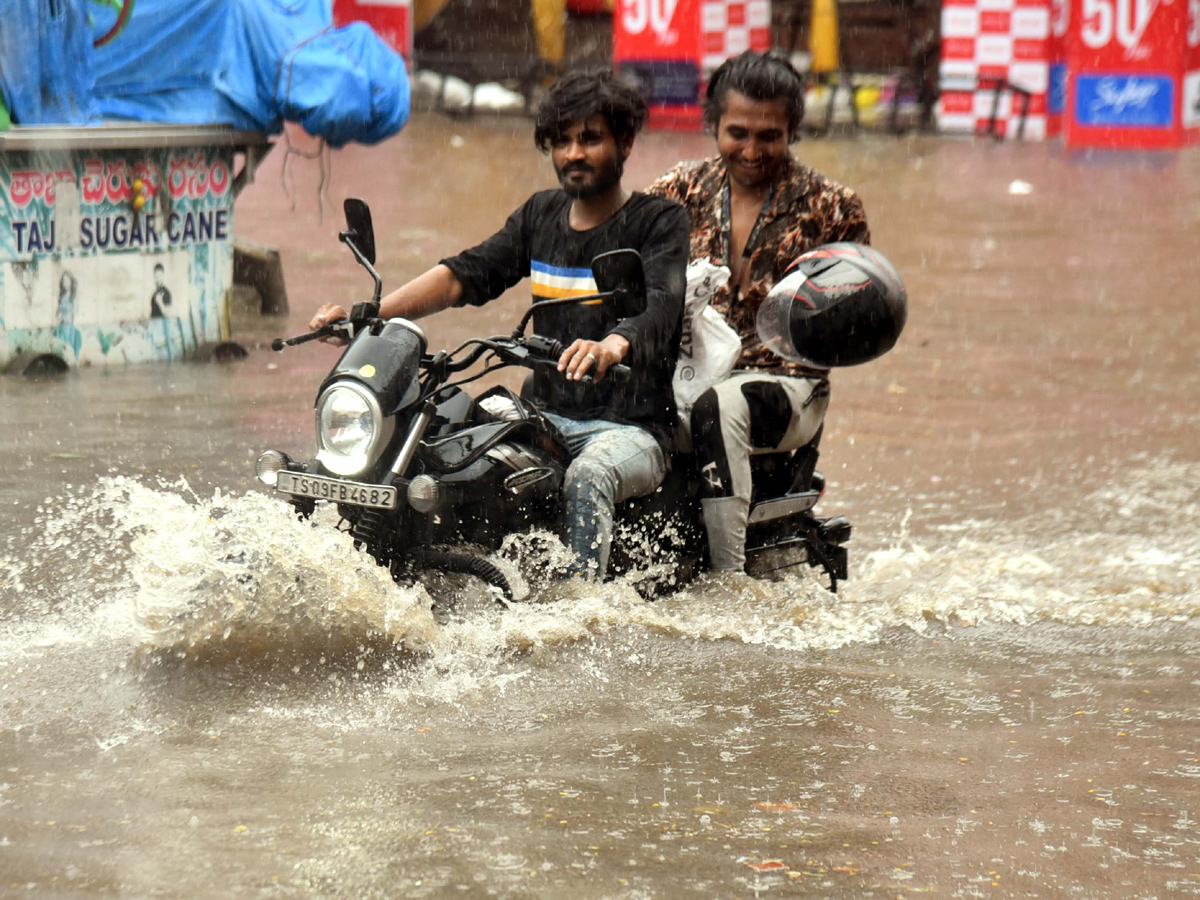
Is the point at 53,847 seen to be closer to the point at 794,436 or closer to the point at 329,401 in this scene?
the point at 329,401

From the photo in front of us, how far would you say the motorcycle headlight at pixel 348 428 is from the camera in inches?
158

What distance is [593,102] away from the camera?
4.36m

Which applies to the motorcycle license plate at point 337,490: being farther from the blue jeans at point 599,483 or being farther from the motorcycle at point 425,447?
the blue jeans at point 599,483

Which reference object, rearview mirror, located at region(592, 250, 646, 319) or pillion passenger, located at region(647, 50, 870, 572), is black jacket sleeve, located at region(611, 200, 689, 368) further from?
pillion passenger, located at region(647, 50, 870, 572)

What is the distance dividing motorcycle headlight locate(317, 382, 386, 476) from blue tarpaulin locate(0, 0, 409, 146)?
213 inches

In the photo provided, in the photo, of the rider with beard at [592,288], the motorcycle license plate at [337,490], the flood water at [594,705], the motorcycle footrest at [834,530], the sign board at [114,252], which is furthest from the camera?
the sign board at [114,252]

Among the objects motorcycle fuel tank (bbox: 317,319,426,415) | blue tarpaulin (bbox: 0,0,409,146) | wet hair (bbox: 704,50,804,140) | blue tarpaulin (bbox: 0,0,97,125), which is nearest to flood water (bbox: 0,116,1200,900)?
motorcycle fuel tank (bbox: 317,319,426,415)

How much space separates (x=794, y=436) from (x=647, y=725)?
1.34 metres

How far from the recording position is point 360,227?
4258 millimetres

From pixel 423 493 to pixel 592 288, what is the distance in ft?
2.92

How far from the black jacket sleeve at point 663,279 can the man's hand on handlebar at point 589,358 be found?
203mm

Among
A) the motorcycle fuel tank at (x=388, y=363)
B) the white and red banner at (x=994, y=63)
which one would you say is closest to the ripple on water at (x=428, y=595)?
the motorcycle fuel tank at (x=388, y=363)

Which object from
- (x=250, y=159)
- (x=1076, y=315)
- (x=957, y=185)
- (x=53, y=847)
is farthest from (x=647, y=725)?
(x=957, y=185)

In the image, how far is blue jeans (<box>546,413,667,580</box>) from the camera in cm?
432
